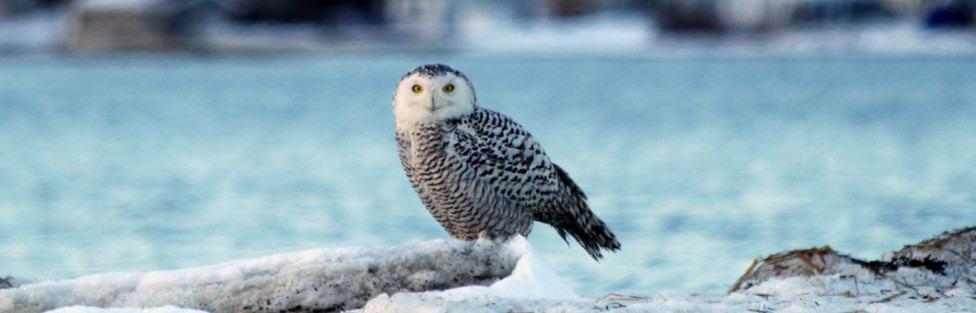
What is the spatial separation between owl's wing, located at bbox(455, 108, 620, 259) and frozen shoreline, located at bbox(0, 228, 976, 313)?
0.64 metres

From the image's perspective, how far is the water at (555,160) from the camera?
966 centimetres

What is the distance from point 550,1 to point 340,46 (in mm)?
11330

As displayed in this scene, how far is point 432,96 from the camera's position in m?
4.74

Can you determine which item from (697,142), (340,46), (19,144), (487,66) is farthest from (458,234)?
(340,46)

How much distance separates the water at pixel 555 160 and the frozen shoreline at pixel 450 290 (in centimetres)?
316

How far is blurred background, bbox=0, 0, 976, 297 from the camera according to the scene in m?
10.1

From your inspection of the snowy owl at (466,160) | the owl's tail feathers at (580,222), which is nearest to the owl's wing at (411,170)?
the snowy owl at (466,160)

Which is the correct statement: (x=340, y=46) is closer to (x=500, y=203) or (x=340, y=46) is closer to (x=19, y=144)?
(x=19, y=144)

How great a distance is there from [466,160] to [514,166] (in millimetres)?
225

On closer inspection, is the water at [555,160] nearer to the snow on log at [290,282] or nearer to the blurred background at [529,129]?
the blurred background at [529,129]

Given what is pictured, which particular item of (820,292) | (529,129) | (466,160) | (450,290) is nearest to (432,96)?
(466,160)

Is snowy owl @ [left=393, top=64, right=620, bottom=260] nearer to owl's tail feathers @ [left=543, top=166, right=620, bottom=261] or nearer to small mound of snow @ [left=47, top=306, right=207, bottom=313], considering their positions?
owl's tail feathers @ [left=543, top=166, right=620, bottom=261]

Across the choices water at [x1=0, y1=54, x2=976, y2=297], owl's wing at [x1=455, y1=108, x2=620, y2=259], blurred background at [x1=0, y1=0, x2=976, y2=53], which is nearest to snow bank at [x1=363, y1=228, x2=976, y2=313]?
owl's wing at [x1=455, y1=108, x2=620, y2=259]

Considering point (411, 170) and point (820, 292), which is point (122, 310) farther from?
point (820, 292)
